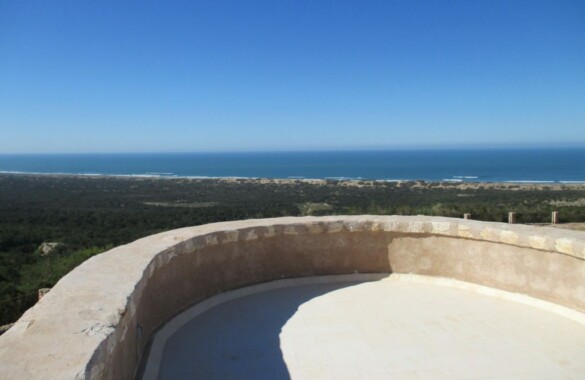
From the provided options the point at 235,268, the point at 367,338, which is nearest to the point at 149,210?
the point at 235,268

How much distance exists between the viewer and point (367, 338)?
332 centimetres

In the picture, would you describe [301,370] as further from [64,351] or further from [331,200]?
[331,200]

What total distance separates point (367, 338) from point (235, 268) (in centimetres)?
158

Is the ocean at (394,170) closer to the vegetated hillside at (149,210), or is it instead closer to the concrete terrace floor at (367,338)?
the vegetated hillside at (149,210)

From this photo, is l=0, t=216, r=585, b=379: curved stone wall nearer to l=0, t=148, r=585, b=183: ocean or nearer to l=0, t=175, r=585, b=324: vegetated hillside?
l=0, t=175, r=585, b=324: vegetated hillside

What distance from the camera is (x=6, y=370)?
156 centimetres

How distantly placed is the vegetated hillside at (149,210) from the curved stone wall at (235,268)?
15.8 ft

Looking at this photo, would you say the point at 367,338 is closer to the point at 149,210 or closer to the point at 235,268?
the point at 235,268

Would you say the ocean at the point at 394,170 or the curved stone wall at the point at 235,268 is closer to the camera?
the curved stone wall at the point at 235,268

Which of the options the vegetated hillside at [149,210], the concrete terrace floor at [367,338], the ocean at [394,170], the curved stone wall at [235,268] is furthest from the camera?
the ocean at [394,170]

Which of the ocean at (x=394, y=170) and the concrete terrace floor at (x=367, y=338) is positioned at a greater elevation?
the concrete terrace floor at (x=367, y=338)

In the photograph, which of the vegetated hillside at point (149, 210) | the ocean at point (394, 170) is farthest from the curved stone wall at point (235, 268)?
the ocean at point (394, 170)

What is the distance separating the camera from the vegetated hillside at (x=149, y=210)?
13175mm

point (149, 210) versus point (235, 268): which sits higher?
point (235, 268)
